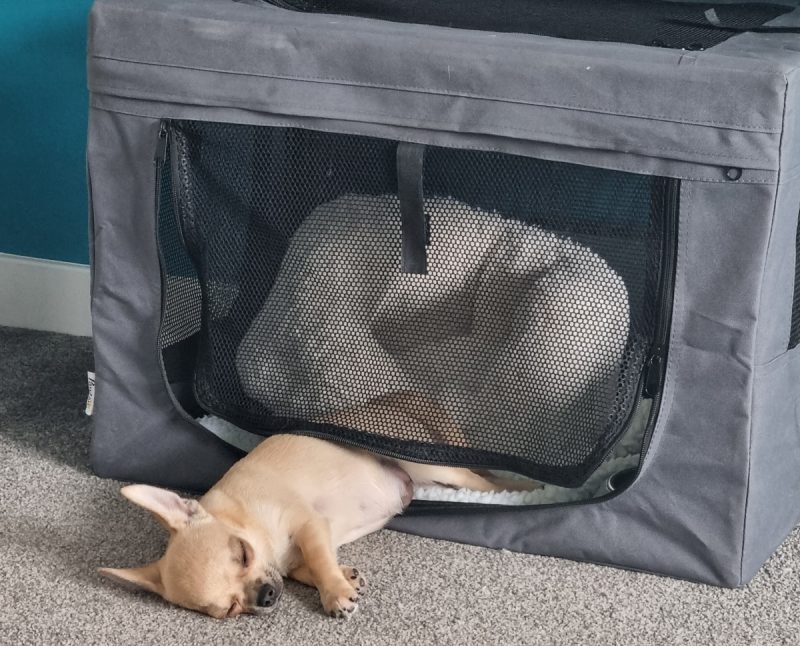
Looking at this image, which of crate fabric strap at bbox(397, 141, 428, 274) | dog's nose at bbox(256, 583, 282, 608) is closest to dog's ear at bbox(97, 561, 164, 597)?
dog's nose at bbox(256, 583, 282, 608)

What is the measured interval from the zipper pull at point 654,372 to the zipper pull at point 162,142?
2.13 feet

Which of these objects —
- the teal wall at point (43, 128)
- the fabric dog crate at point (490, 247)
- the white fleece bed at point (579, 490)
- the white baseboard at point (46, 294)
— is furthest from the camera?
the white baseboard at point (46, 294)

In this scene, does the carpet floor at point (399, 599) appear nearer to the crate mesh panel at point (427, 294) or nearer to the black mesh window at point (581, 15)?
the crate mesh panel at point (427, 294)

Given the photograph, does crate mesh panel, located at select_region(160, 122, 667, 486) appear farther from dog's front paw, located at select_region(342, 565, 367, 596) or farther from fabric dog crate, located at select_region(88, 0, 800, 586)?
dog's front paw, located at select_region(342, 565, 367, 596)

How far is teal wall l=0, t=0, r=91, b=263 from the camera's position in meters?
1.89

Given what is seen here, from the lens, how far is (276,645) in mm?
1201

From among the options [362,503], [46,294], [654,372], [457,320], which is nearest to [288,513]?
[362,503]

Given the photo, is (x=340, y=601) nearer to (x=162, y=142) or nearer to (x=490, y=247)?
(x=490, y=247)

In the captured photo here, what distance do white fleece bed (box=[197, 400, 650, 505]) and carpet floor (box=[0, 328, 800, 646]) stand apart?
63 mm

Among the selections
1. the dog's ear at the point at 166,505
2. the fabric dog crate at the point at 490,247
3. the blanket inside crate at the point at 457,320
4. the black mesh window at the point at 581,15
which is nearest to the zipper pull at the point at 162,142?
the fabric dog crate at the point at 490,247

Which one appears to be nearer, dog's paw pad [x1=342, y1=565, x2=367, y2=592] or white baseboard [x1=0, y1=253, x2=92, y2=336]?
dog's paw pad [x1=342, y1=565, x2=367, y2=592]

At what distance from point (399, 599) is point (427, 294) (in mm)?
365

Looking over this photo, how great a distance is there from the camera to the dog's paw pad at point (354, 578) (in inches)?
50.3

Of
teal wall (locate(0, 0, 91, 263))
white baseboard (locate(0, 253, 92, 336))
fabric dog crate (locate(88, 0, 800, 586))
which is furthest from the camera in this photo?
white baseboard (locate(0, 253, 92, 336))
